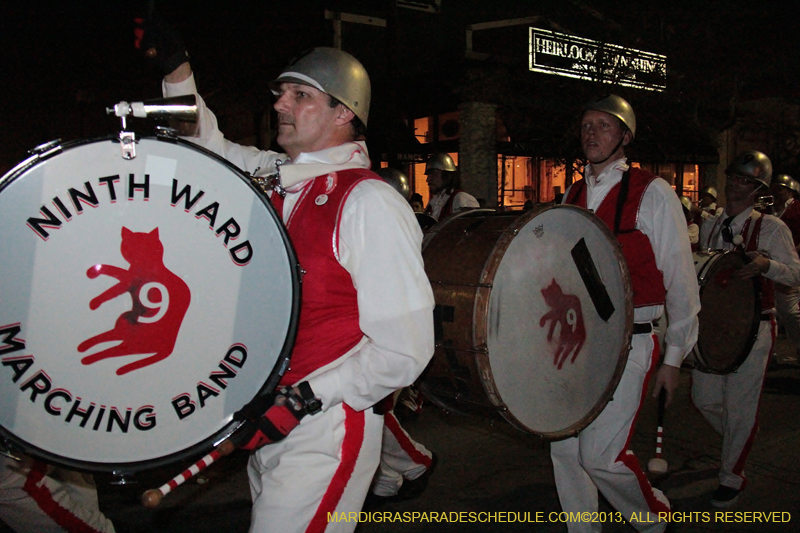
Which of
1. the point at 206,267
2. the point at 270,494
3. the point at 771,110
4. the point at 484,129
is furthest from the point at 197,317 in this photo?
the point at 771,110

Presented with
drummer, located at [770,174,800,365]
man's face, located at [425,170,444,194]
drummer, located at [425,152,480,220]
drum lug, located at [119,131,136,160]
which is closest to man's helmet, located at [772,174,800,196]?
drummer, located at [770,174,800,365]

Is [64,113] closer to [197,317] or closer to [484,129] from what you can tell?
[484,129]

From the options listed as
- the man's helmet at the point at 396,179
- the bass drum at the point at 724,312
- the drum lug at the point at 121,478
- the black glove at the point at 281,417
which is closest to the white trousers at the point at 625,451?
the bass drum at the point at 724,312

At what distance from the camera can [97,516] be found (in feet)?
10.1

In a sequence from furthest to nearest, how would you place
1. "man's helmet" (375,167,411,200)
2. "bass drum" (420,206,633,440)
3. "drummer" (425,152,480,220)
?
"drummer" (425,152,480,220) < "man's helmet" (375,167,411,200) < "bass drum" (420,206,633,440)

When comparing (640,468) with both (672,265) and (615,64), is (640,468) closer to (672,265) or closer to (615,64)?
(672,265)

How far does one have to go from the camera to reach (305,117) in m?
2.19

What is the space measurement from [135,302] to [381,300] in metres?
0.64

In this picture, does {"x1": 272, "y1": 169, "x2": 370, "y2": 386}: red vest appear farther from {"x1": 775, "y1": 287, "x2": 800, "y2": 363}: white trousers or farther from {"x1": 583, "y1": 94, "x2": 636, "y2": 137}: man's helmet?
{"x1": 775, "y1": 287, "x2": 800, "y2": 363}: white trousers

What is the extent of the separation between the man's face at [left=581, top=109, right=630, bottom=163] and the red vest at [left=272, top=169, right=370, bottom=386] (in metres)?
1.87

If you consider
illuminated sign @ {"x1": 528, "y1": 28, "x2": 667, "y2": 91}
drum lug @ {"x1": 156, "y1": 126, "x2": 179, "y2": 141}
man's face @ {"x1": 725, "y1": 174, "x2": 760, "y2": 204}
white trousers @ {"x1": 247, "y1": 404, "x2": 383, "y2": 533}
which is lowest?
white trousers @ {"x1": 247, "y1": 404, "x2": 383, "y2": 533}

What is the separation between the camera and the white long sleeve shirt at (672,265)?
317cm

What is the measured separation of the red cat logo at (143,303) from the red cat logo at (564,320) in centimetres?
164

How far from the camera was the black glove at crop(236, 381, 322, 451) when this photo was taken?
1777 mm
